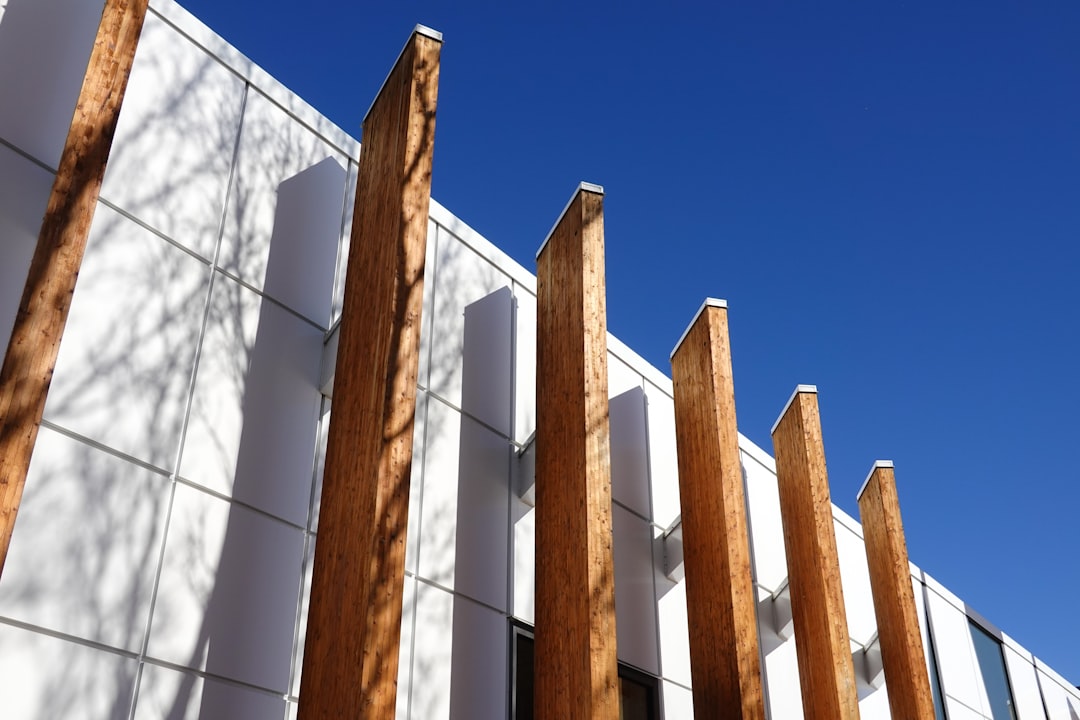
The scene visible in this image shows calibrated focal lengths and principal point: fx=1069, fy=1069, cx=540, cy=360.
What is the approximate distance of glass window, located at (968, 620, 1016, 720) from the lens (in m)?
12.2

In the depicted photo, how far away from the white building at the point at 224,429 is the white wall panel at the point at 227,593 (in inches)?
0.4

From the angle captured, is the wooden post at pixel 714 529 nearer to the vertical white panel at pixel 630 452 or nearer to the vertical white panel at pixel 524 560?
the vertical white panel at pixel 630 452

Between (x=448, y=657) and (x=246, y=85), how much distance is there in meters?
3.57

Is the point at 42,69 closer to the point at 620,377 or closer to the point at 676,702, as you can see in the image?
the point at 620,377

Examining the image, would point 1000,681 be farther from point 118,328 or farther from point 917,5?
point 118,328

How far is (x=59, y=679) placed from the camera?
14.3 feet

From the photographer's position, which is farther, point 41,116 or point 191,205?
point 191,205

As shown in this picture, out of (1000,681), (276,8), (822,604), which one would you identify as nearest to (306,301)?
(276,8)

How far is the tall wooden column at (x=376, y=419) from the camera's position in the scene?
458 cm

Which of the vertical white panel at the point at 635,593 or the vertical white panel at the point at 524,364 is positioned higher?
the vertical white panel at the point at 524,364

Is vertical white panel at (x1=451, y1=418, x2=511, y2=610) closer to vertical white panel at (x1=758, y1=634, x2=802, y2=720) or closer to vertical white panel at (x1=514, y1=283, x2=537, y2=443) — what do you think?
vertical white panel at (x1=514, y1=283, x2=537, y2=443)

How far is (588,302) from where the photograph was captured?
6684 millimetres

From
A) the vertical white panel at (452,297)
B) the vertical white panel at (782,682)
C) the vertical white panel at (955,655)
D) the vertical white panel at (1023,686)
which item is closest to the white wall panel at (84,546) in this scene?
the vertical white panel at (452,297)

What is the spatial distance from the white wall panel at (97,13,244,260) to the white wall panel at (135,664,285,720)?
2.23 meters
